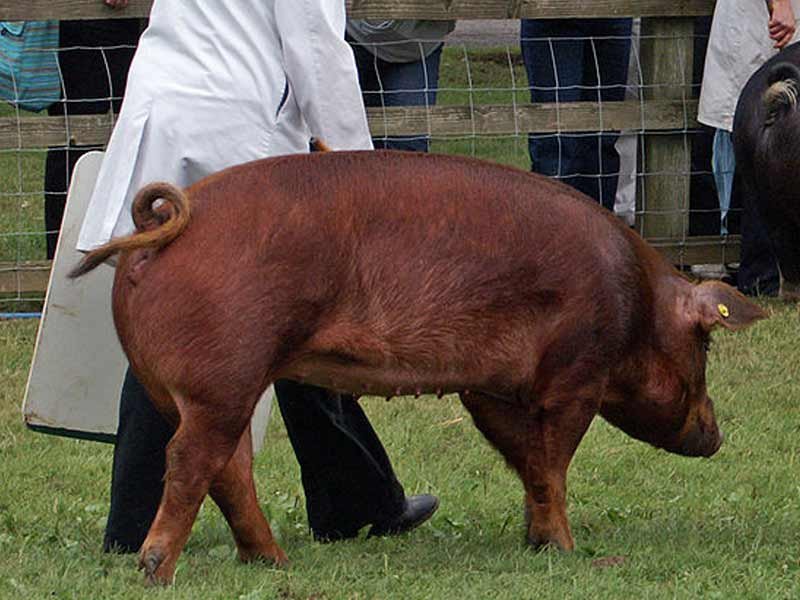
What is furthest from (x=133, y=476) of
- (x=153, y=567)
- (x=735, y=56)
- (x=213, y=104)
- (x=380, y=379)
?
(x=735, y=56)

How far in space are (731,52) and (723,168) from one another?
0.83 meters

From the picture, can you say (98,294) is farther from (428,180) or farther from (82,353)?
(428,180)

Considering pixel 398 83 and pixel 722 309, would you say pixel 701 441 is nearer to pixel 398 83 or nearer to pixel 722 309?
pixel 722 309

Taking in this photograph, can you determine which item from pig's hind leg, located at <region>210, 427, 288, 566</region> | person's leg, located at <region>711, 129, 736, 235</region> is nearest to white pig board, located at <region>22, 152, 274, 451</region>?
pig's hind leg, located at <region>210, 427, 288, 566</region>

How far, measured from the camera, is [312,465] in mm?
5379

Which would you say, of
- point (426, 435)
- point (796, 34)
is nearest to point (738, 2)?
point (796, 34)

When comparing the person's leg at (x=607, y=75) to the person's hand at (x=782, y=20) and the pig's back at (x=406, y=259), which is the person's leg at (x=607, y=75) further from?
the pig's back at (x=406, y=259)

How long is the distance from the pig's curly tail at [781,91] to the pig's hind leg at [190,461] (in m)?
3.76

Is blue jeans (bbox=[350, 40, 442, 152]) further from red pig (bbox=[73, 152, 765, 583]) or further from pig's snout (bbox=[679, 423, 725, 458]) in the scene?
red pig (bbox=[73, 152, 765, 583])

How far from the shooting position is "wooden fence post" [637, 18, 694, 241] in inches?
356

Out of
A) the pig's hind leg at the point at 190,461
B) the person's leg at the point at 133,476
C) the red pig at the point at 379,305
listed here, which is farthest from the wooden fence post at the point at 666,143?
the pig's hind leg at the point at 190,461

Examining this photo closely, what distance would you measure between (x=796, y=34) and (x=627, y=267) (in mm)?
4031

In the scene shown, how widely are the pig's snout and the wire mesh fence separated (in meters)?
3.61

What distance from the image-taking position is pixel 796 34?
8461mm
